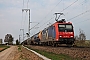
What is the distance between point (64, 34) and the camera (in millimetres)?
33906

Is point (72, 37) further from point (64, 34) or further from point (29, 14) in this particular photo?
point (29, 14)

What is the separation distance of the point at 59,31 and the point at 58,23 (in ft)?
4.71

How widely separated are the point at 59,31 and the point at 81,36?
26494 mm

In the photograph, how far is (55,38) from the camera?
34.8 meters

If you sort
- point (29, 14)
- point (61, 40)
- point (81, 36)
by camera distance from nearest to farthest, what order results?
point (61, 40) < point (81, 36) < point (29, 14)

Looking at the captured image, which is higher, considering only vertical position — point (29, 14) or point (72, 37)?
point (29, 14)

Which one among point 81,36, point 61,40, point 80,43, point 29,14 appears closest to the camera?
point 61,40

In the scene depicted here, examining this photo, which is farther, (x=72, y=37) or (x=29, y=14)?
(x=29, y=14)

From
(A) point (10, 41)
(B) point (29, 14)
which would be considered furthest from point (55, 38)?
(A) point (10, 41)

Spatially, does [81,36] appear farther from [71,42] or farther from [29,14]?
[71,42]

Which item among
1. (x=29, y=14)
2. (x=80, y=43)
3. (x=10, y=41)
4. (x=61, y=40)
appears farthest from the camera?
(x=10, y=41)

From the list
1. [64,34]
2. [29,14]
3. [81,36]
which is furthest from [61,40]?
[29,14]

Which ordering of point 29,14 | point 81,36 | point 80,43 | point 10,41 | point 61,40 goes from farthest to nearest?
1. point 10,41
2. point 29,14
3. point 81,36
4. point 80,43
5. point 61,40

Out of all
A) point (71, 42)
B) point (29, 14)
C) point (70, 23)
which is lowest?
point (71, 42)
